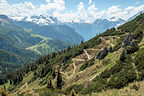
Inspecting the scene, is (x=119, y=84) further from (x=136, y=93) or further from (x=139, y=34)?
(x=139, y=34)

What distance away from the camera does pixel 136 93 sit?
1822 centimetres

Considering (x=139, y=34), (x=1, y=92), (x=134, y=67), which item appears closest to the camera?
(x=134, y=67)

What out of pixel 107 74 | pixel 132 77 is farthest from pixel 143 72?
pixel 107 74

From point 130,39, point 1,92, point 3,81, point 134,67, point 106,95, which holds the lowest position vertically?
point 3,81

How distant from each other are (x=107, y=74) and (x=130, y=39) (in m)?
26.5

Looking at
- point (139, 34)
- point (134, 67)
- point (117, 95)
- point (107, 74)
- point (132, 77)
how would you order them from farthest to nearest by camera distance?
point (139, 34), point (107, 74), point (134, 67), point (132, 77), point (117, 95)

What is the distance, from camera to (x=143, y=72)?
71.4 ft

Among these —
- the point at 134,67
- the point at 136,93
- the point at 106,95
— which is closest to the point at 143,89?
the point at 136,93

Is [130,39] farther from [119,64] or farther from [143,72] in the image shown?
[143,72]

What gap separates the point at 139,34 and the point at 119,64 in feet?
85.6

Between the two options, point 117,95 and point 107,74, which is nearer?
point 117,95

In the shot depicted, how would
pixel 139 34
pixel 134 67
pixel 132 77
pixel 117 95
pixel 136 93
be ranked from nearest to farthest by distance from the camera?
pixel 136 93
pixel 117 95
pixel 132 77
pixel 134 67
pixel 139 34

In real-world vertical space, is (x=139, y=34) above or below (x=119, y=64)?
above

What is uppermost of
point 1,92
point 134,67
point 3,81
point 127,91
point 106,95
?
point 134,67
